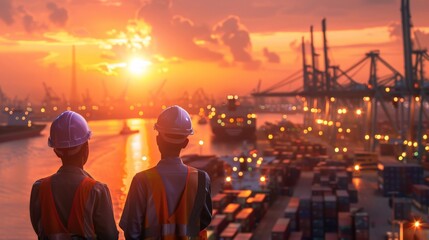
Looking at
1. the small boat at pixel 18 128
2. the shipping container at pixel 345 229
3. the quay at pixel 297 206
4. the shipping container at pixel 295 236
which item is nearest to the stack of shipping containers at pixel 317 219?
the quay at pixel 297 206

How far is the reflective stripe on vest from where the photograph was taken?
9.11 ft

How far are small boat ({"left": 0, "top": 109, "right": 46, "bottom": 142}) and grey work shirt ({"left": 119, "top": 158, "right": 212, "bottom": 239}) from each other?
92.5 m

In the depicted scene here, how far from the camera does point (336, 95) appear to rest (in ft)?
248

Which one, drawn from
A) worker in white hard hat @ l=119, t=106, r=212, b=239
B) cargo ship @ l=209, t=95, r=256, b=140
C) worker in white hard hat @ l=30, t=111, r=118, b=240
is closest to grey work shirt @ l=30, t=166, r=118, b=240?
worker in white hard hat @ l=30, t=111, r=118, b=240

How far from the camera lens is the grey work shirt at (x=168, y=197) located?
9.04 feet

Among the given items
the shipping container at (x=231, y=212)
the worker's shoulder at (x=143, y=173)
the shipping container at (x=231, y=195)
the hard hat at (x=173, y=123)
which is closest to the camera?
the worker's shoulder at (x=143, y=173)

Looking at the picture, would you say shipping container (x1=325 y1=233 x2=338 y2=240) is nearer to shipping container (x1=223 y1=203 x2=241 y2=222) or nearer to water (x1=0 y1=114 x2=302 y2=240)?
shipping container (x1=223 y1=203 x2=241 y2=222)

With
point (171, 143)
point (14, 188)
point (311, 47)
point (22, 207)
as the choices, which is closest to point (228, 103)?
point (311, 47)

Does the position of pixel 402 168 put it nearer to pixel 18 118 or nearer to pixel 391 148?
pixel 391 148

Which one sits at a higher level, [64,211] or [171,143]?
[171,143]

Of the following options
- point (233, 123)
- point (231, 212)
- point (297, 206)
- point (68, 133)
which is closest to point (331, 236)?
point (297, 206)

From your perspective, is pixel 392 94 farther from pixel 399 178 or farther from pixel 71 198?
pixel 71 198

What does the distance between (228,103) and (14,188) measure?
44.1m

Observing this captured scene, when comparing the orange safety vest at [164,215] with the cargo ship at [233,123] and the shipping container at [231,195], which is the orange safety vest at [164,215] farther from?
the cargo ship at [233,123]
